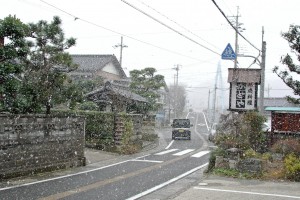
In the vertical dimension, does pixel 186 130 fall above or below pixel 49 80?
below

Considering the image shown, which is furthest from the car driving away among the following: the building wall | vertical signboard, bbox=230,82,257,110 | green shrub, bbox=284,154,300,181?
green shrub, bbox=284,154,300,181

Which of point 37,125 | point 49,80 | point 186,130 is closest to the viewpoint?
point 37,125

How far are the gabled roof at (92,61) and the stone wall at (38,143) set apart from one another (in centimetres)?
2902

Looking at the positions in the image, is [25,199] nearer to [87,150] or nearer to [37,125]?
[37,125]

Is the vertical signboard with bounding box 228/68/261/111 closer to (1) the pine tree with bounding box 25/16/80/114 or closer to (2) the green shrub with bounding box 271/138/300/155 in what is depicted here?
(2) the green shrub with bounding box 271/138/300/155

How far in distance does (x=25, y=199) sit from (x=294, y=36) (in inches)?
431

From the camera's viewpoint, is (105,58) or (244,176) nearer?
(244,176)

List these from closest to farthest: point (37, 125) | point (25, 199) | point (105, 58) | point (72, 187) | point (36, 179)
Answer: point (25, 199), point (72, 187), point (36, 179), point (37, 125), point (105, 58)

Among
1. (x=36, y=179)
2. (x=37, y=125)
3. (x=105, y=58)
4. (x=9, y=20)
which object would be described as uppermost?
(x=105, y=58)

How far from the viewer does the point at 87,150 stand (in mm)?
20578

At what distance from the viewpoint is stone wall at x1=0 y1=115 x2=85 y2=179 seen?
37.3ft

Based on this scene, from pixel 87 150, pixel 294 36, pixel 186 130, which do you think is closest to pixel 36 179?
pixel 87 150

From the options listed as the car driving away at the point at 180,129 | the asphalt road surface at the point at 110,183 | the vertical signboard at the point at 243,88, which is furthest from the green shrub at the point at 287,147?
the car driving away at the point at 180,129

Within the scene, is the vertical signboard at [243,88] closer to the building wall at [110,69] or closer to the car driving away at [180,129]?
the car driving away at [180,129]
